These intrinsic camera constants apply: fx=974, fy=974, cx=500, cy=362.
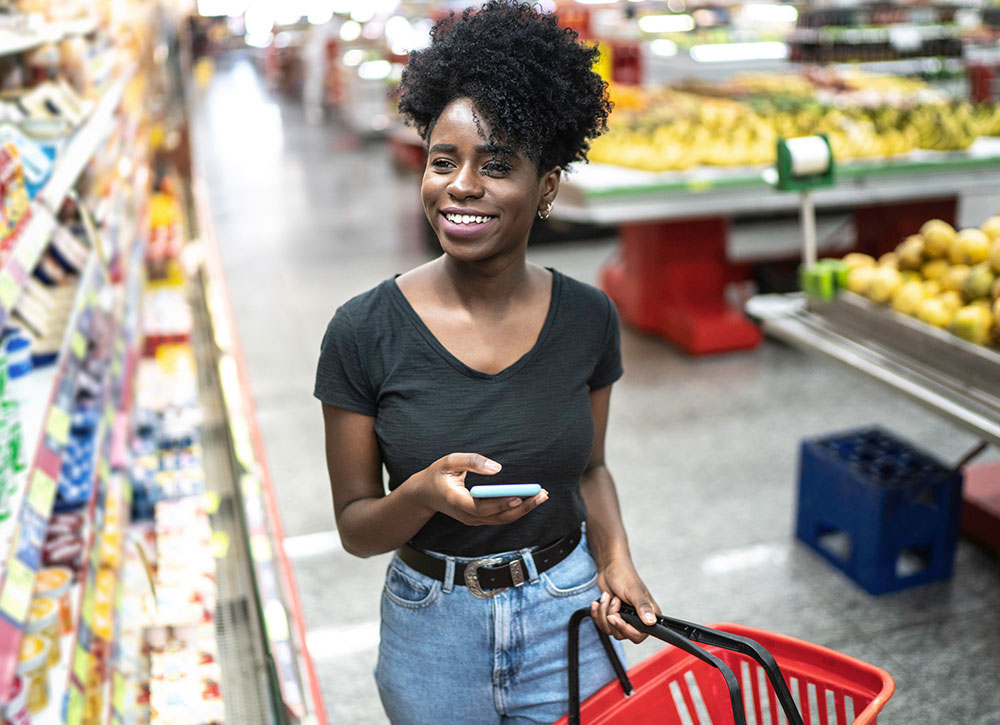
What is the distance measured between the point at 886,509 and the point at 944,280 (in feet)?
2.44

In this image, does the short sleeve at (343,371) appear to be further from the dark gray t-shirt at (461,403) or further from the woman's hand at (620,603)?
the woman's hand at (620,603)

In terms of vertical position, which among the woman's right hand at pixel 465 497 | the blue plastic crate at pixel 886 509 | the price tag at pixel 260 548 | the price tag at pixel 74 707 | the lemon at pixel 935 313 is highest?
the woman's right hand at pixel 465 497

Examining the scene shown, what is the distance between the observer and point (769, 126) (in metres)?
5.70

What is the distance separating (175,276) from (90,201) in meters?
1.68

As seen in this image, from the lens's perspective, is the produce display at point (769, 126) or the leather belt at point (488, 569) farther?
the produce display at point (769, 126)

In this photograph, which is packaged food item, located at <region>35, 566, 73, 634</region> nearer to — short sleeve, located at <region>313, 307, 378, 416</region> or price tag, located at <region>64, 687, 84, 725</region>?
price tag, located at <region>64, 687, 84, 725</region>

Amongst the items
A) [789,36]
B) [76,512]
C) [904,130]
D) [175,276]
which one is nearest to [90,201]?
[76,512]

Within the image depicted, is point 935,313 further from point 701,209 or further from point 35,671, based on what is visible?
point 35,671

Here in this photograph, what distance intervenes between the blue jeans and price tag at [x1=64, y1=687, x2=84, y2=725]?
59 cm

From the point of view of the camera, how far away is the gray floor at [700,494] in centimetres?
288

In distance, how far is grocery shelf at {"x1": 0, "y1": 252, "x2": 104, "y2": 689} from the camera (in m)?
1.37

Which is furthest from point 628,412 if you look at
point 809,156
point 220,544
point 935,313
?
point 220,544

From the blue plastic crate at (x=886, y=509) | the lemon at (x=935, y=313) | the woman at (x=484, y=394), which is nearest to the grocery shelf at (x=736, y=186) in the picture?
the blue plastic crate at (x=886, y=509)

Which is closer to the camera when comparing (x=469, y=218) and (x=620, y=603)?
(x=469, y=218)
